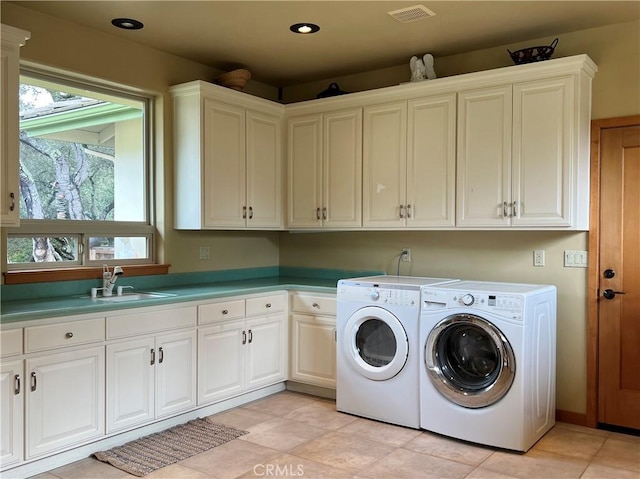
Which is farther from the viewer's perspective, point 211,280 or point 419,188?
point 211,280

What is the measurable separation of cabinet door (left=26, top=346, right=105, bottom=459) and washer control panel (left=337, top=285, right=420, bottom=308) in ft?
5.18

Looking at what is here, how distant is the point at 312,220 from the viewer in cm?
455

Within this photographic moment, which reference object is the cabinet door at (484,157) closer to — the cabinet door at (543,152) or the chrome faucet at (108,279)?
the cabinet door at (543,152)

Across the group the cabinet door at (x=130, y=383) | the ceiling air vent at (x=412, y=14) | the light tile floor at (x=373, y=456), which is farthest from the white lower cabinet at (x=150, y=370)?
the ceiling air vent at (x=412, y=14)

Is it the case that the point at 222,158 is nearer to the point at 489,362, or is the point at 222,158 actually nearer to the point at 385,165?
the point at 385,165

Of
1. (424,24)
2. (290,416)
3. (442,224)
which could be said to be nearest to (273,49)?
(424,24)

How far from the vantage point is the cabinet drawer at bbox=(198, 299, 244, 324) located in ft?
12.0

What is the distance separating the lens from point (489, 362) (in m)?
3.31

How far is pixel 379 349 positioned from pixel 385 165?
136cm

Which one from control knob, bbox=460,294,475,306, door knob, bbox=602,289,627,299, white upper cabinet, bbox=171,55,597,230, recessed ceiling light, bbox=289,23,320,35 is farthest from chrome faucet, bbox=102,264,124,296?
door knob, bbox=602,289,627,299

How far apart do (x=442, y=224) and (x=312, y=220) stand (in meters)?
1.13

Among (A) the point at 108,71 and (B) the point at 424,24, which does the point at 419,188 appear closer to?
(B) the point at 424,24

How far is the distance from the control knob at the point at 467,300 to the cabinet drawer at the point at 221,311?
154 cm

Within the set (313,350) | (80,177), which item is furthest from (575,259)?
(80,177)
